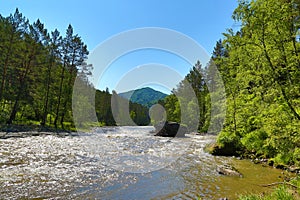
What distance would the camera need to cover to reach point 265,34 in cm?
804

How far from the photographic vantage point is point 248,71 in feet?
27.9

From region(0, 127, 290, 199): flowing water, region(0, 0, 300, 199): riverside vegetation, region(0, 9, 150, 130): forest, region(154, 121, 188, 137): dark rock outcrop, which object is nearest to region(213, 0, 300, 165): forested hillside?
region(0, 0, 300, 199): riverside vegetation

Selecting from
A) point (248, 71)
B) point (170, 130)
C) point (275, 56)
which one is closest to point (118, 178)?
point (248, 71)

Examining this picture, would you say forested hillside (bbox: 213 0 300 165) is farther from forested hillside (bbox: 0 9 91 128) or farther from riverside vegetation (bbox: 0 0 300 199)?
forested hillside (bbox: 0 9 91 128)

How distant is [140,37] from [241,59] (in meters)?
17.7

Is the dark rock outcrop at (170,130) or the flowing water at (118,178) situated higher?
the dark rock outcrop at (170,130)

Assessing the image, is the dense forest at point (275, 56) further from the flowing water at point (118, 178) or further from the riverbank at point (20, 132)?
the riverbank at point (20, 132)

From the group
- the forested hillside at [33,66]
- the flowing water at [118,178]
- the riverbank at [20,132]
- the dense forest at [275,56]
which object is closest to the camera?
the flowing water at [118,178]

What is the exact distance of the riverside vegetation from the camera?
7918mm

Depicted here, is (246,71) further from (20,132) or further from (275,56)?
(20,132)

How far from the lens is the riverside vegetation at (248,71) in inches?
312

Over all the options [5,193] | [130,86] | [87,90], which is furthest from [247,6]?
[87,90]

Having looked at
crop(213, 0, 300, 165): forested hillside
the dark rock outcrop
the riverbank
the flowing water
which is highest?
Answer: crop(213, 0, 300, 165): forested hillside

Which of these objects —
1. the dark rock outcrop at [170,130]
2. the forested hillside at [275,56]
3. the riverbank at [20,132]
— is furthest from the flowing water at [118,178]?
the dark rock outcrop at [170,130]
